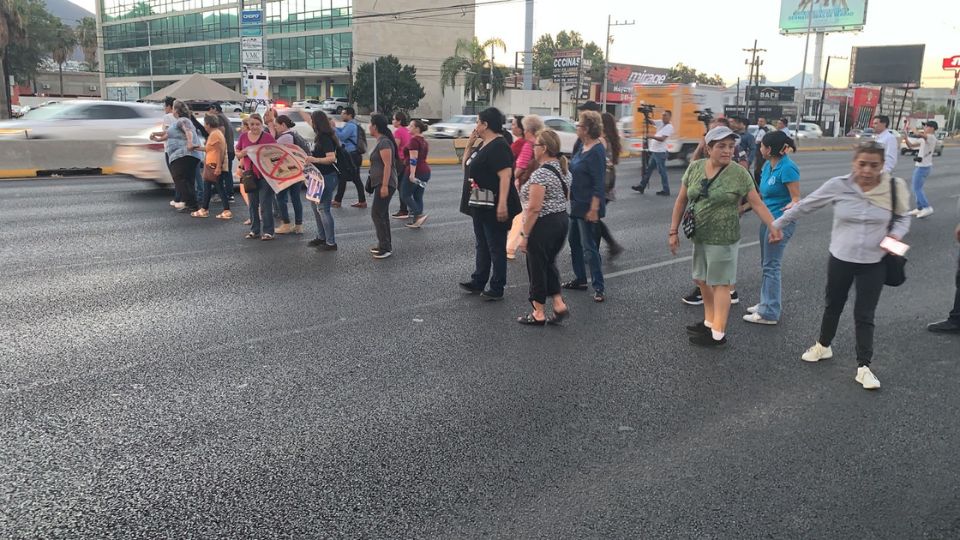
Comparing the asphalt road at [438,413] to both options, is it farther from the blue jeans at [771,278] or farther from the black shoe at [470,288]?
the black shoe at [470,288]

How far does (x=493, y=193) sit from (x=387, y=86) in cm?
5825

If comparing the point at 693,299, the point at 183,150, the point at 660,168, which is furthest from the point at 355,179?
the point at 660,168

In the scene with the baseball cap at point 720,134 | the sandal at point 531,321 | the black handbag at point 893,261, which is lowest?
the sandal at point 531,321

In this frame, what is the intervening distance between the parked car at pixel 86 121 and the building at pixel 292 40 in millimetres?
47393

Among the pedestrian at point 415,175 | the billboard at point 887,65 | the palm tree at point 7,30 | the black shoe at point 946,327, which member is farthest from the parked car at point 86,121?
the billboard at point 887,65

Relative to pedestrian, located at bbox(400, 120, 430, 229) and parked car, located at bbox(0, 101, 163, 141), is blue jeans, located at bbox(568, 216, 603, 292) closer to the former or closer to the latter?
pedestrian, located at bbox(400, 120, 430, 229)

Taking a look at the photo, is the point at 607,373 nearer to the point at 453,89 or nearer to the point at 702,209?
the point at 702,209

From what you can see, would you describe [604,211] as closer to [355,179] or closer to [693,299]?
[693,299]

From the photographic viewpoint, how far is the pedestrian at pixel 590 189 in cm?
687

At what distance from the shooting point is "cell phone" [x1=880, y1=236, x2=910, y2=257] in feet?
15.1

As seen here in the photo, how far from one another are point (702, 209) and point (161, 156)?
435 inches

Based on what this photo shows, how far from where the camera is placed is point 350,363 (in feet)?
16.7

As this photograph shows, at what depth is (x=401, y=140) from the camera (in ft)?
37.5

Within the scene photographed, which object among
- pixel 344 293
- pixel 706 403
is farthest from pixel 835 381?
pixel 344 293
